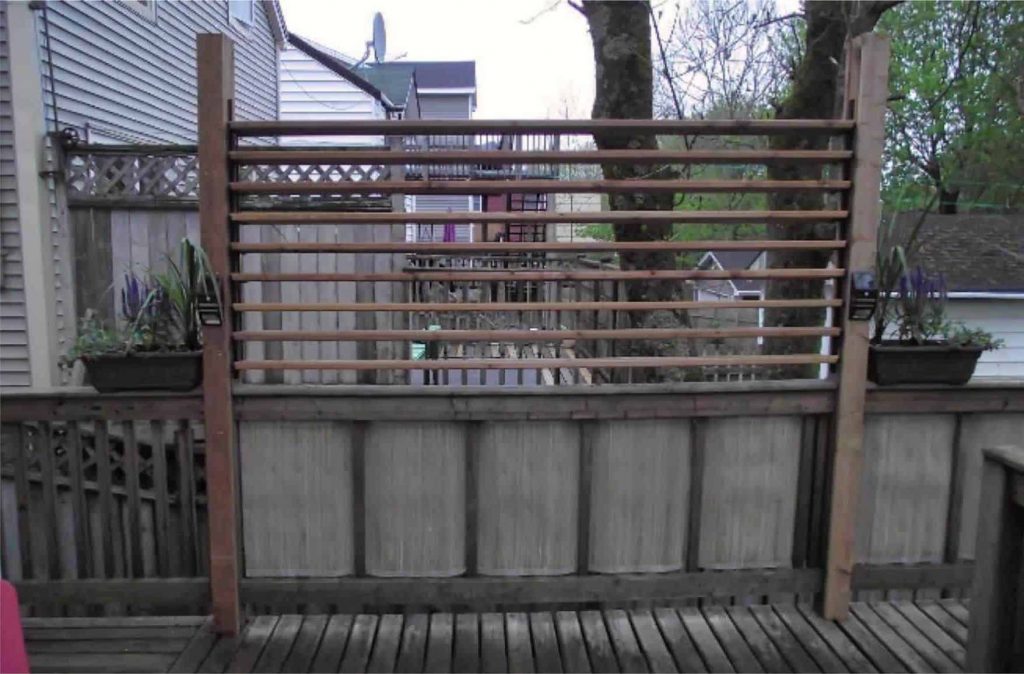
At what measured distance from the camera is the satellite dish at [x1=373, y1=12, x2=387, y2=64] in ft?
47.5

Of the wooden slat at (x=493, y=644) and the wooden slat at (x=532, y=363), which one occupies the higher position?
the wooden slat at (x=532, y=363)

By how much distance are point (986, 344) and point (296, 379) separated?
178 inches

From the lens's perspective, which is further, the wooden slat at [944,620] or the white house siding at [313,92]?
the white house siding at [313,92]

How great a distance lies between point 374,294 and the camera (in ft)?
18.1

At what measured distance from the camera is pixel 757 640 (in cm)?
265

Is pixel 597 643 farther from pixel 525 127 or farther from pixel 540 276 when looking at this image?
pixel 525 127

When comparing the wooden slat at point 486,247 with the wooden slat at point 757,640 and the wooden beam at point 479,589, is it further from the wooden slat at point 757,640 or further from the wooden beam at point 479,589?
the wooden slat at point 757,640

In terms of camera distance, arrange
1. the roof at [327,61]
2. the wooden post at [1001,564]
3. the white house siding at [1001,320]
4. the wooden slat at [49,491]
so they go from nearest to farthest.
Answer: the wooden post at [1001,564] → the wooden slat at [49,491] → the white house siding at [1001,320] → the roof at [327,61]

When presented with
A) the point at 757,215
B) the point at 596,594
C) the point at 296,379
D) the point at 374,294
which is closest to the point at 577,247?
the point at 757,215

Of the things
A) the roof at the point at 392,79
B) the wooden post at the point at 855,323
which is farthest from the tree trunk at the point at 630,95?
the roof at the point at 392,79

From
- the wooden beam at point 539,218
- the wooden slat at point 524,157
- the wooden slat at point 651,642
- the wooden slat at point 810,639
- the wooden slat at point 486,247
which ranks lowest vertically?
the wooden slat at point 651,642

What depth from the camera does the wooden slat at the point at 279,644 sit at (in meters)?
2.49

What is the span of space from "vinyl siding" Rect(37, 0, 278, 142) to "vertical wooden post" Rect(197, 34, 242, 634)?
3.83 m

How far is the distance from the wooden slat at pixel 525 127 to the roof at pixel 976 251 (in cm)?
732
